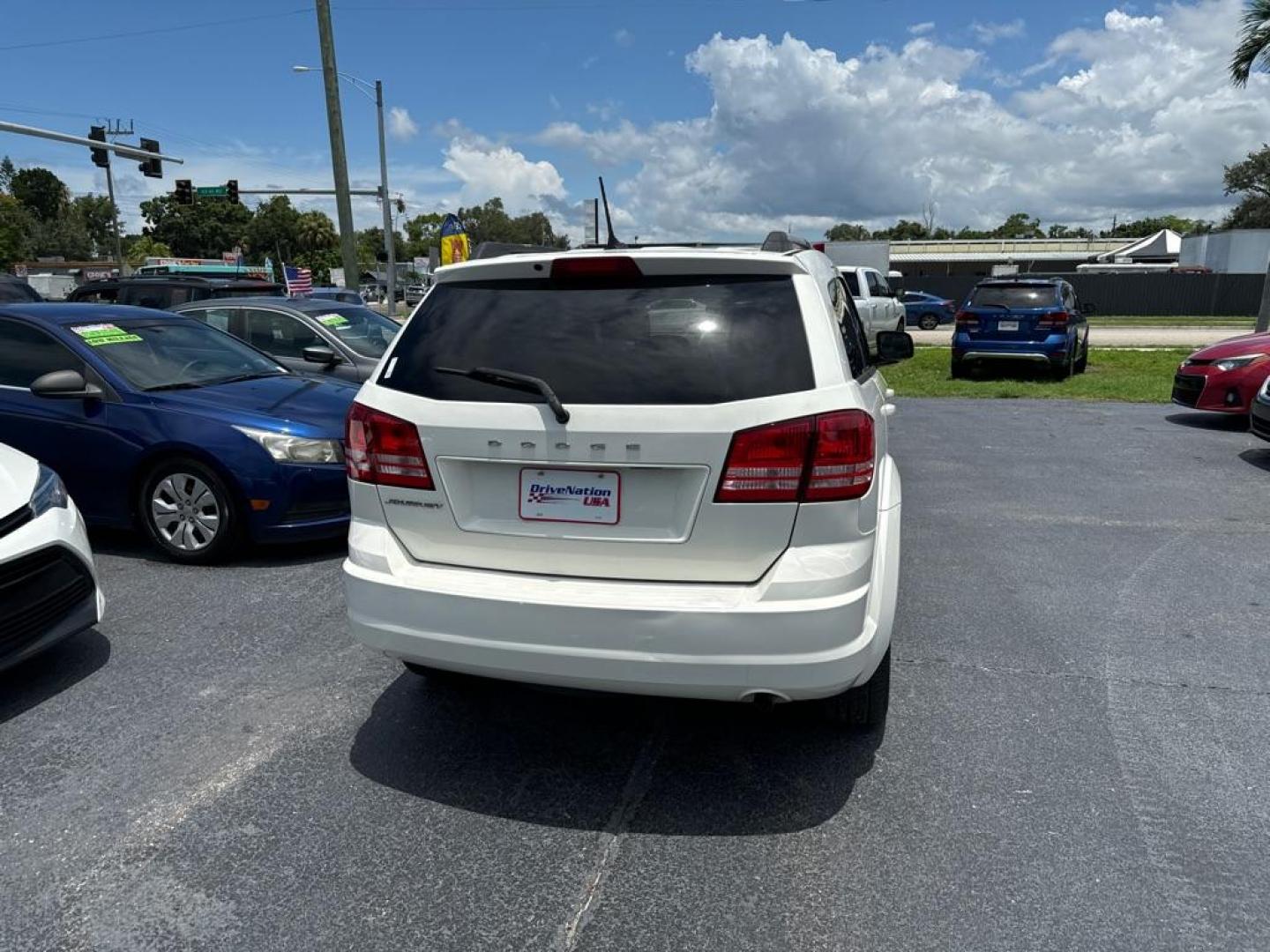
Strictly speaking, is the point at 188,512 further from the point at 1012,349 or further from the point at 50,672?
the point at 1012,349

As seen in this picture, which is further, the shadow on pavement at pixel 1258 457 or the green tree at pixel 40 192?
the green tree at pixel 40 192

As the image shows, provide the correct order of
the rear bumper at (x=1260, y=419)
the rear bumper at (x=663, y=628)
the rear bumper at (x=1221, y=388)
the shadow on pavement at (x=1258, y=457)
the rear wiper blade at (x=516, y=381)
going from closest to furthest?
the rear bumper at (x=663, y=628) → the rear wiper blade at (x=516, y=381) → the rear bumper at (x=1260, y=419) → the shadow on pavement at (x=1258, y=457) → the rear bumper at (x=1221, y=388)

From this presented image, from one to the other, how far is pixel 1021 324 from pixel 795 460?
43.7 feet

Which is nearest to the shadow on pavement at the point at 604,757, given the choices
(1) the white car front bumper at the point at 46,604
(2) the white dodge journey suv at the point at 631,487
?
(2) the white dodge journey suv at the point at 631,487

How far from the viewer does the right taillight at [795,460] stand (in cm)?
261

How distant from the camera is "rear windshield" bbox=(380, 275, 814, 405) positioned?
8.86ft

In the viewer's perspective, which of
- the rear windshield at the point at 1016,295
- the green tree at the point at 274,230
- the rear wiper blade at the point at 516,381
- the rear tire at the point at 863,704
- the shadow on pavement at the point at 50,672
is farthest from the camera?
the green tree at the point at 274,230

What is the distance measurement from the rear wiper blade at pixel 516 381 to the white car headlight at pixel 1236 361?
31.4 ft

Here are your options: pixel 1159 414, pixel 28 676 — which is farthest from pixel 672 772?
pixel 1159 414

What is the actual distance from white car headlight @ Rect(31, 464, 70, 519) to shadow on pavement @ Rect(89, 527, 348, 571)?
1.39 metres

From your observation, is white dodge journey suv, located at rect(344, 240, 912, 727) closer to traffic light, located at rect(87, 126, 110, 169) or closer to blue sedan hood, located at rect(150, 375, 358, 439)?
blue sedan hood, located at rect(150, 375, 358, 439)

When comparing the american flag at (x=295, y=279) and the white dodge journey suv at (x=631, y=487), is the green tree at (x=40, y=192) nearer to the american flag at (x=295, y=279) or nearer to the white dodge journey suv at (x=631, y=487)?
the american flag at (x=295, y=279)

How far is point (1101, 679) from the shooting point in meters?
3.80

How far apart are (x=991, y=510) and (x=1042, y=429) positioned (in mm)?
4217
